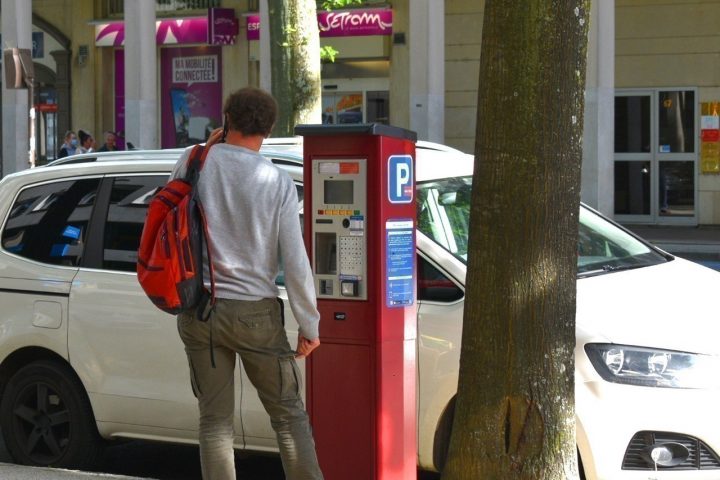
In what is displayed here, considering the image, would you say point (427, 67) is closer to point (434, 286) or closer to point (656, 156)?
point (656, 156)

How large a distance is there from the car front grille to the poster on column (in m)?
22.2

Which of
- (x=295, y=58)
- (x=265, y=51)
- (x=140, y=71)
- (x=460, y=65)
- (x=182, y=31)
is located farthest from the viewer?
(x=182, y=31)

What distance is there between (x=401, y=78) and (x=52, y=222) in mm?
18422

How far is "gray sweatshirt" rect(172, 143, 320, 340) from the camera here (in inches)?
173

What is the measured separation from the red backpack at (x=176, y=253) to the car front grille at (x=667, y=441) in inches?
78.3

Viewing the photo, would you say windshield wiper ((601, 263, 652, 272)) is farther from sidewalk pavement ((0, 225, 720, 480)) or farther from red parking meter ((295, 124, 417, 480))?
sidewalk pavement ((0, 225, 720, 480))

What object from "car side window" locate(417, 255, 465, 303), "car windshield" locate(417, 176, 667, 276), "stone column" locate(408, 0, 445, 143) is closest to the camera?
"car side window" locate(417, 255, 465, 303)

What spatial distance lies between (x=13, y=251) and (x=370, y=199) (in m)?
2.58

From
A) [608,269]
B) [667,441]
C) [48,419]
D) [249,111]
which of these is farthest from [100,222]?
[667,441]

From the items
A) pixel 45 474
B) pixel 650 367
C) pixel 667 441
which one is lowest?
pixel 45 474

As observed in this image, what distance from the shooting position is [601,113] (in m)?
21.1

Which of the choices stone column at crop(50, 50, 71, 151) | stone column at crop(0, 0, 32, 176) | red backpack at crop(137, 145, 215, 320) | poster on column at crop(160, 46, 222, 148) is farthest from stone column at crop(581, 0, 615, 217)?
red backpack at crop(137, 145, 215, 320)

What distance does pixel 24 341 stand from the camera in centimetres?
627

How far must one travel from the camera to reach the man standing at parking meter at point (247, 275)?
4.38 m
